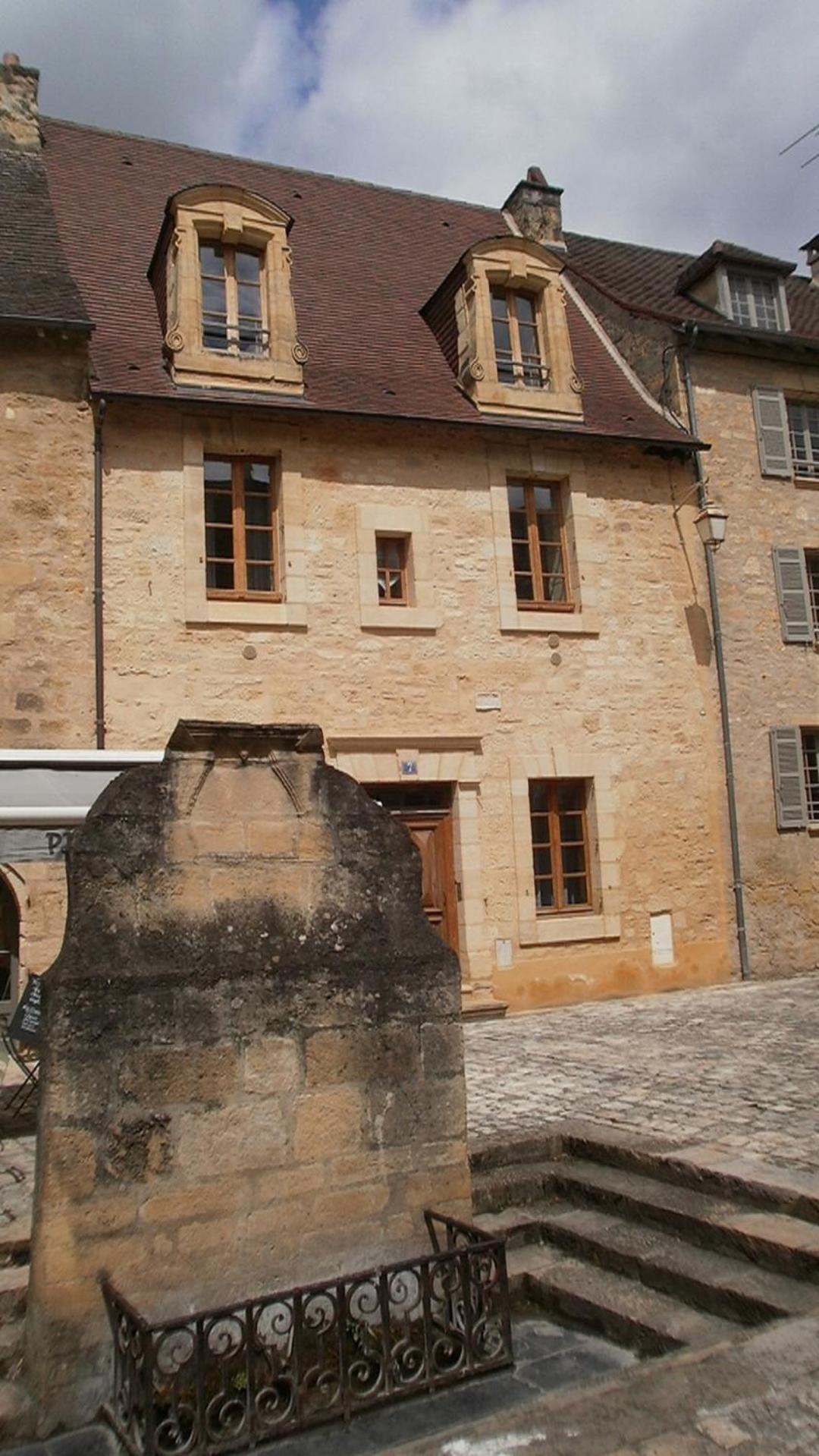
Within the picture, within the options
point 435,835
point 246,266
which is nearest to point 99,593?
point 435,835

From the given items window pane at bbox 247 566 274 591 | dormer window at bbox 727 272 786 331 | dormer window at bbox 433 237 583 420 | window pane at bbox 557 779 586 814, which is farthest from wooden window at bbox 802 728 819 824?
window pane at bbox 247 566 274 591

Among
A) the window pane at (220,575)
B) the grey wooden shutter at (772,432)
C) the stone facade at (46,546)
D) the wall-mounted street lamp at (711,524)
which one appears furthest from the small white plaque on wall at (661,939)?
the stone facade at (46,546)

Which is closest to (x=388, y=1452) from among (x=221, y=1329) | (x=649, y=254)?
(x=221, y=1329)

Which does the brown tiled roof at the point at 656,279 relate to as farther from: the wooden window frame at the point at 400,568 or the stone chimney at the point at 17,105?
the stone chimney at the point at 17,105

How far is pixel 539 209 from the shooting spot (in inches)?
642

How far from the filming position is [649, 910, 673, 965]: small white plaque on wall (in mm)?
12391

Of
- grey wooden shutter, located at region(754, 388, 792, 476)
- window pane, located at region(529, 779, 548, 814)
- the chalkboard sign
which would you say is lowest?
the chalkboard sign

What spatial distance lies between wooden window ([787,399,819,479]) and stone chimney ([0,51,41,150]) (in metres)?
9.69

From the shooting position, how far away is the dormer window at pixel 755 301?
49.3ft

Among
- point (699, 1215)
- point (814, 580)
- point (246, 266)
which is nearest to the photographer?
point (699, 1215)

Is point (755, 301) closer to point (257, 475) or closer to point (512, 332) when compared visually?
point (512, 332)

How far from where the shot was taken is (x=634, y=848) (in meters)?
12.4

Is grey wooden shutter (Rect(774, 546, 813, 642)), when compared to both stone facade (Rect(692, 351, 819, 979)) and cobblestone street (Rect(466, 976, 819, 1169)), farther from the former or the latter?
cobblestone street (Rect(466, 976, 819, 1169))

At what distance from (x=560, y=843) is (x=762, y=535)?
4.62 m
